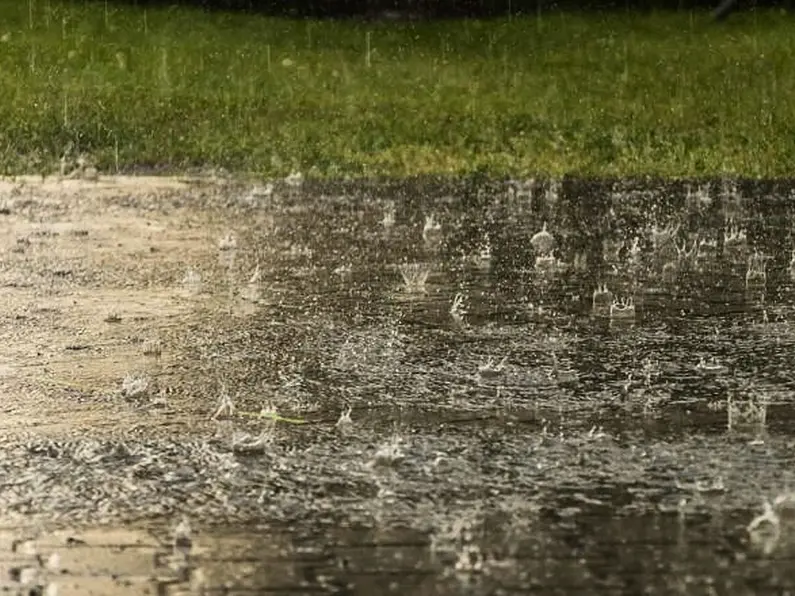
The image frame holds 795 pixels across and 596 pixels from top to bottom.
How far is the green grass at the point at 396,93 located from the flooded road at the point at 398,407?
3991 millimetres

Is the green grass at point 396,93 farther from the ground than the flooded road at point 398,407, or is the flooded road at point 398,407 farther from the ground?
the green grass at point 396,93

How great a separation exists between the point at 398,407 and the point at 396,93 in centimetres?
1311

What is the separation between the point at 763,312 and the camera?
25.4ft

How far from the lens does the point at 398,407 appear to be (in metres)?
5.83

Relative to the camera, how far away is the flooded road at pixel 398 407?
13.6ft

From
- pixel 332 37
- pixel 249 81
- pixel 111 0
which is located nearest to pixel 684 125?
pixel 249 81

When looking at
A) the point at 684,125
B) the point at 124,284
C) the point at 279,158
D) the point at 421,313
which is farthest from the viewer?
the point at 684,125

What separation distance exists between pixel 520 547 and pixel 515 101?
14121 mm

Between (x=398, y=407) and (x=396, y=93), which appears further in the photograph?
(x=396, y=93)

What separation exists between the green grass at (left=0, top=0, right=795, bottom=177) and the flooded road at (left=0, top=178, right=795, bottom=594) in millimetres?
3991

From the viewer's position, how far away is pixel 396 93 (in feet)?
61.2

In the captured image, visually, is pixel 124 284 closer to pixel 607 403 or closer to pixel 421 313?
pixel 421 313

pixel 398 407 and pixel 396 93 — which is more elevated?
pixel 396 93

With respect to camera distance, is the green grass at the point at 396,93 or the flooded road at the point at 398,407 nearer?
the flooded road at the point at 398,407
